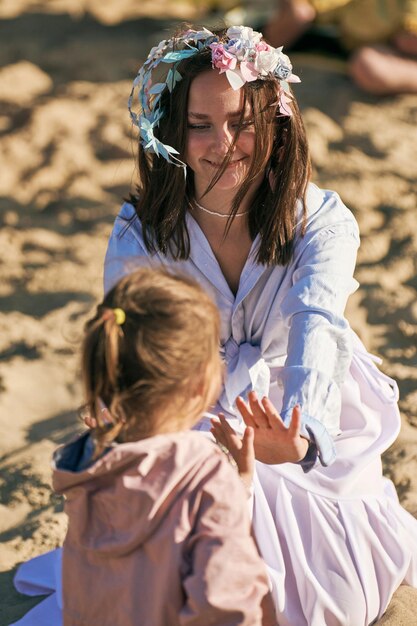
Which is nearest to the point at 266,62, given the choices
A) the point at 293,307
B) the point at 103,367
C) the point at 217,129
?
the point at 217,129

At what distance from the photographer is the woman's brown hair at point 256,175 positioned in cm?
229

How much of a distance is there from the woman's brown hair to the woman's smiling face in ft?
0.05

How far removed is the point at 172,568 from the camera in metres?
1.67

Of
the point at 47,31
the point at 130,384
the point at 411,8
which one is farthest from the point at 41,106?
the point at 130,384

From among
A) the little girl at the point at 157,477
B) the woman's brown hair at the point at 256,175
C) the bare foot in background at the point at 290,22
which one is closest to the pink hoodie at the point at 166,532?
the little girl at the point at 157,477

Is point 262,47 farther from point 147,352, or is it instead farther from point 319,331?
point 147,352

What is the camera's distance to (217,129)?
227 centimetres

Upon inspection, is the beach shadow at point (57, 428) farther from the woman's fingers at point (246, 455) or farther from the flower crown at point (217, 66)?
the woman's fingers at point (246, 455)

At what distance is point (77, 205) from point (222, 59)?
2.41m

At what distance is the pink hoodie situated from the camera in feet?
5.39

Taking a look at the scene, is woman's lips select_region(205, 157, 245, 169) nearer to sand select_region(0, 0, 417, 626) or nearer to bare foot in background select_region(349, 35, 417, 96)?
sand select_region(0, 0, 417, 626)

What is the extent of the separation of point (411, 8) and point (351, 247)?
323 centimetres

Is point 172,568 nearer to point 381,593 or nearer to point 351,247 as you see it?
point 381,593

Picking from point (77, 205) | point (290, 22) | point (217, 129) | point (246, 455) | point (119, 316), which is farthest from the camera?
point (290, 22)
